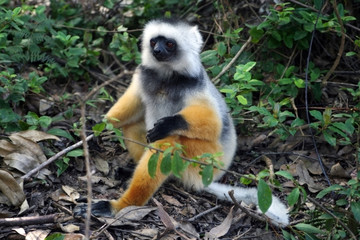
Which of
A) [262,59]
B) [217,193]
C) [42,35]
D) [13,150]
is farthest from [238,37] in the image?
[13,150]

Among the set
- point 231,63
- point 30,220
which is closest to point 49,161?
point 30,220

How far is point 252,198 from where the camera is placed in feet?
20.5

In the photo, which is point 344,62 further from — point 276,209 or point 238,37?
point 276,209

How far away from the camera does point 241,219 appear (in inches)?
240

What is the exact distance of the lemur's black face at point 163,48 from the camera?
6.48 m

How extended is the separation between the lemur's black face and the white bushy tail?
1.83 metres

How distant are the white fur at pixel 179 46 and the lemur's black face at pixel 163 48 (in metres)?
0.06

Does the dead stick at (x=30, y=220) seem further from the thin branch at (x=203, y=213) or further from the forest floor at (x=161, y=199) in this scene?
the thin branch at (x=203, y=213)

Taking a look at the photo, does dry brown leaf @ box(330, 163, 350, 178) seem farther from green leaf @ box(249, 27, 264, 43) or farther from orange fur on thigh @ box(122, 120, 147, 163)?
orange fur on thigh @ box(122, 120, 147, 163)

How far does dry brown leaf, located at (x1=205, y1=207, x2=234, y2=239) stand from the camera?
5.61m

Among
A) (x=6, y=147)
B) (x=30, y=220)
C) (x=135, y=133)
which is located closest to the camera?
(x=30, y=220)

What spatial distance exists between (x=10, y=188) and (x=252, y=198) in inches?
117

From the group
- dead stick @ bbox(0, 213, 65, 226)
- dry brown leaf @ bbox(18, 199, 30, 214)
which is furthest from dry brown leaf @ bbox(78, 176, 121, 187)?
dead stick @ bbox(0, 213, 65, 226)

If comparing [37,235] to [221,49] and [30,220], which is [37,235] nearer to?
[30,220]
